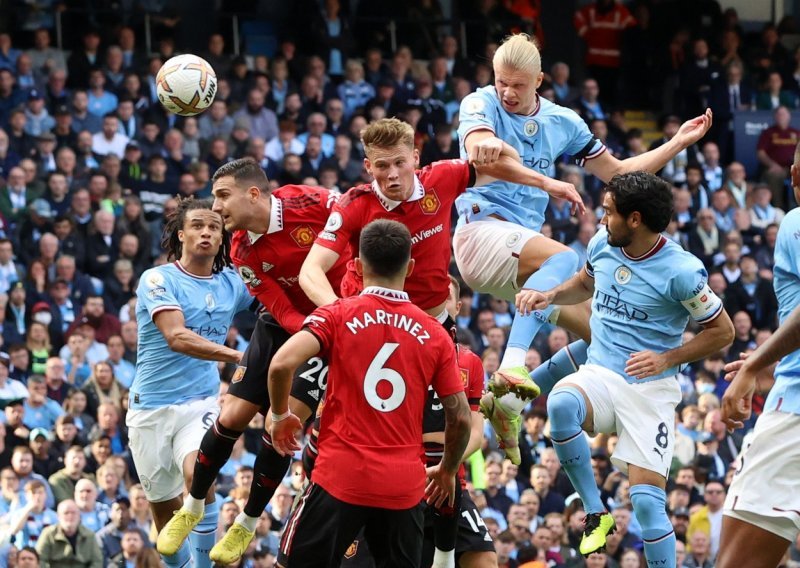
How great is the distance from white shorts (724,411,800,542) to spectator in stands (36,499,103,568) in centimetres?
850

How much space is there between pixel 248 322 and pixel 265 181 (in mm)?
8673

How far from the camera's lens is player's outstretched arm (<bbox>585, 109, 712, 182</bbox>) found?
34.1ft

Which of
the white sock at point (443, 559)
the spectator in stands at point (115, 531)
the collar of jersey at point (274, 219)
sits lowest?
the spectator in stands at point (115, 531)

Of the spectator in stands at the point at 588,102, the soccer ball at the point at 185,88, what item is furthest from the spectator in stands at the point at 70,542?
the spectator in stands at the point at 588,102

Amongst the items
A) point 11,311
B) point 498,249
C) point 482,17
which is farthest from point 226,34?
point 498,249

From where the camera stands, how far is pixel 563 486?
17250mm

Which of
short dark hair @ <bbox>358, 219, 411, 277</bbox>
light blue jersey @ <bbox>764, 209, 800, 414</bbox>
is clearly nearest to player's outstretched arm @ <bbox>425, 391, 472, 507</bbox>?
short dark hair @ <bbox>358, 219, 411, 277</bbox>

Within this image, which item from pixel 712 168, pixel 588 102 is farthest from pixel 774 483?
pixel 588 102

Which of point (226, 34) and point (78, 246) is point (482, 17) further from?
point (78, 246)

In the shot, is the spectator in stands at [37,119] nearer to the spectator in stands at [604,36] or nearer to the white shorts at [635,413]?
the spectator in stands at [604,36]

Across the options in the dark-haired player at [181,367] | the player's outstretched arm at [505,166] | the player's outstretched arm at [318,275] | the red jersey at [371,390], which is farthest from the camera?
the dark-haired player at [181,367]

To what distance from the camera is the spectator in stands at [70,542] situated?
47.4ft

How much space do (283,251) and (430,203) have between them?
1139 mm

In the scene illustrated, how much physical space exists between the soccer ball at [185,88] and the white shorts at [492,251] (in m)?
2.51
